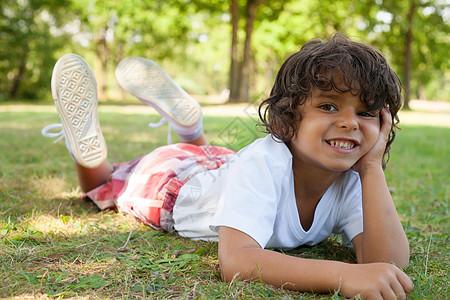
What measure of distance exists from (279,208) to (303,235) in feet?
0.75

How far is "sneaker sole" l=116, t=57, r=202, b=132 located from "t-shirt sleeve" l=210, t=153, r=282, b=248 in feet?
5.00

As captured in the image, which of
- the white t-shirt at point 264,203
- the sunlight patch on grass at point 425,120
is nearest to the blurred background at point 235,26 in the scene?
the sunlight patch on grass at point 425,120

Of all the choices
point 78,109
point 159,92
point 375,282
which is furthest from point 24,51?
point 375,282

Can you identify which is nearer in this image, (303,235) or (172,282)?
(172,282)

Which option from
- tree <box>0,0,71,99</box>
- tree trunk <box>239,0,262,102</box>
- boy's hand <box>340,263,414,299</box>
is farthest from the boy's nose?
tree <box>0,0,71,99</box>

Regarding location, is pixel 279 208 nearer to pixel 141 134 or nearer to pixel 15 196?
pixel 15 196

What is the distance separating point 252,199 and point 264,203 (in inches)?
2.0

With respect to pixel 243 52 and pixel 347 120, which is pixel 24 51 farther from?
pixel 347 120

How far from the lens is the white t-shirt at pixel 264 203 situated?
1.58 m

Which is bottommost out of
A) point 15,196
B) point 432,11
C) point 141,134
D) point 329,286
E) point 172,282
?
point 141,134

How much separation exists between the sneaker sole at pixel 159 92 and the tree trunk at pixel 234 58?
1302 cm

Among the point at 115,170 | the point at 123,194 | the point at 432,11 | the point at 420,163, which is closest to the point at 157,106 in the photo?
the point at 115,170

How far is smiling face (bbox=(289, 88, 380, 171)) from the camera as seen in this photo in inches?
64.6

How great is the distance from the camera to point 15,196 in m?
2.69
